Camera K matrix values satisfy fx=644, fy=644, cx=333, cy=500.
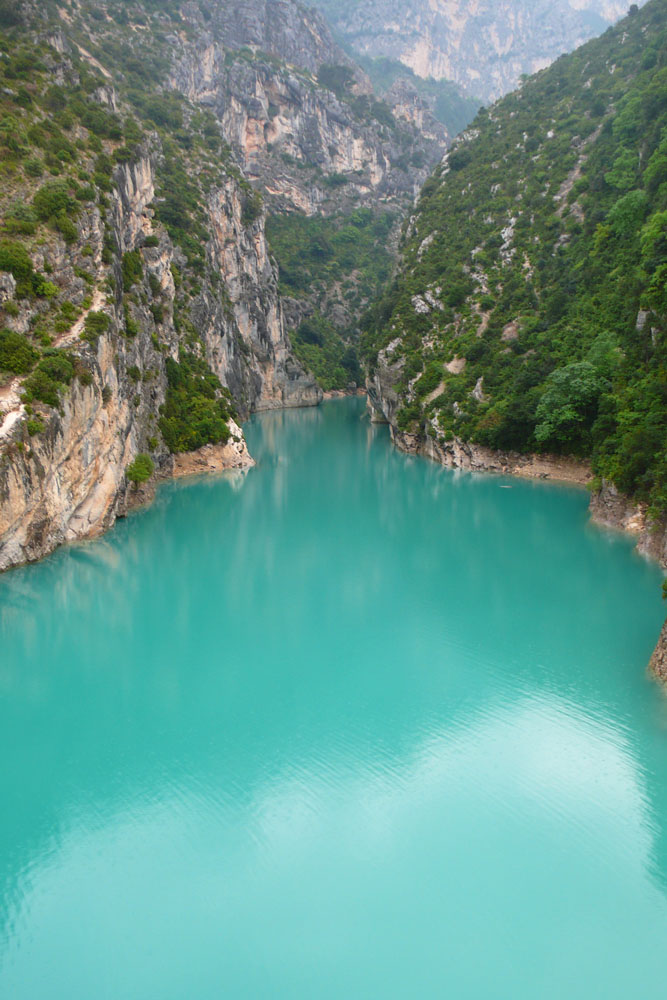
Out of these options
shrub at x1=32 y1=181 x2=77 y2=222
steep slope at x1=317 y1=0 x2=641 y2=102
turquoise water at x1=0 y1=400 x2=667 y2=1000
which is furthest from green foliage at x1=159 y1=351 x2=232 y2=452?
steep slope at x1=317 y1=0 x2=641 y2=102

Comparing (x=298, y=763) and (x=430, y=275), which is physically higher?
(x=430, y=275)

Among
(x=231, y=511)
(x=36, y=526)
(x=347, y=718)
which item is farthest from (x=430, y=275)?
(x=347, y=718)

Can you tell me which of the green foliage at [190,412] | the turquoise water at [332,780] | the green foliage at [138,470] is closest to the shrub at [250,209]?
the green foliage at [190,412]

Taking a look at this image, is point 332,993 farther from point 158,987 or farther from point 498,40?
point 498,40

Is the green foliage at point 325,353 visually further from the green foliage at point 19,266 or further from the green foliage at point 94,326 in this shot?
the green foliage at point 19,266

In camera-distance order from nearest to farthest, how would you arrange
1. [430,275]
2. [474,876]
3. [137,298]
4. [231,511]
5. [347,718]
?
[474,876] < [347,718] < [231,511] < [137,298] < [430,275]

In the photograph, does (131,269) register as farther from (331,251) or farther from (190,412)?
(331,251)

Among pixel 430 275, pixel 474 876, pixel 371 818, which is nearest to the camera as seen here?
pixel 474 876
